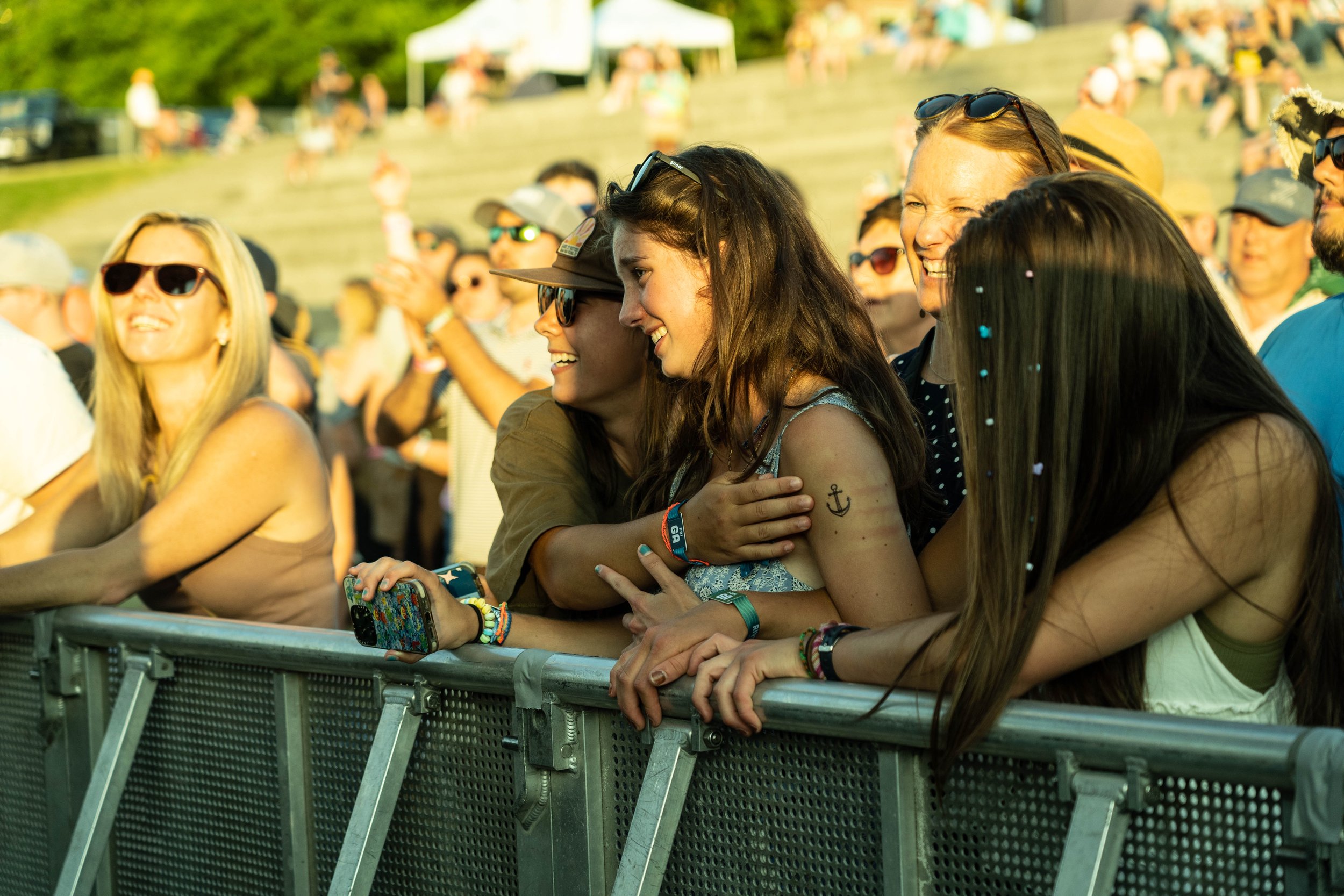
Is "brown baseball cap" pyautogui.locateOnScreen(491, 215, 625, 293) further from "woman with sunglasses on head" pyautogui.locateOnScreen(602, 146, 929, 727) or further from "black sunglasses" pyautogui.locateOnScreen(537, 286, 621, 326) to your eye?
"woman with sunglasses on head" pyautogui.locateOnScreen(602, 146, 929, 727)

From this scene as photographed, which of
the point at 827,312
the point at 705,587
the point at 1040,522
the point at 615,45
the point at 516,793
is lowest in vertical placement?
the point at 516,793

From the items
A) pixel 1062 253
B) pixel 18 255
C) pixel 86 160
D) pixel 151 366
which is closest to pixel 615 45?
pixel 86 160

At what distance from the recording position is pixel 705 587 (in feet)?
8.40

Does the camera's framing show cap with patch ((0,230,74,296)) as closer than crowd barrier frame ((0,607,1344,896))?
No

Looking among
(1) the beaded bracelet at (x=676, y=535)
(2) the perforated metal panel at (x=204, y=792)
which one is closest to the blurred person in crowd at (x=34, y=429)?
(2) the perforated metal panel at (x=204, y=792)

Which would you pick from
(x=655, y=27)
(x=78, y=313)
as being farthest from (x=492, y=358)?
(x=655, y=27)

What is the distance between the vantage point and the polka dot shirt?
270cm

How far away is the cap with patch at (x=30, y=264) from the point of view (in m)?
6.32

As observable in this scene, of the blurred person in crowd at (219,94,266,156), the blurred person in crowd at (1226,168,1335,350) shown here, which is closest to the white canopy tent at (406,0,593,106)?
the blurred person in crowd at (219,94,266,156)

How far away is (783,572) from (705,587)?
0.16 meters

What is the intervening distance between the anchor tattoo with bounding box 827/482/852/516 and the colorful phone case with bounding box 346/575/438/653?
75 centimetres

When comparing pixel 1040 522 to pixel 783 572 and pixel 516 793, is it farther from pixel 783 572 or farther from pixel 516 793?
pixel 516 793

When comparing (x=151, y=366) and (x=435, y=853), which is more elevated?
(x=151, y=366)

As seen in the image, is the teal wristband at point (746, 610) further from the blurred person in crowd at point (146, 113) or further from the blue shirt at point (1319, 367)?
the blurred person in crowd at point (146, 113)
